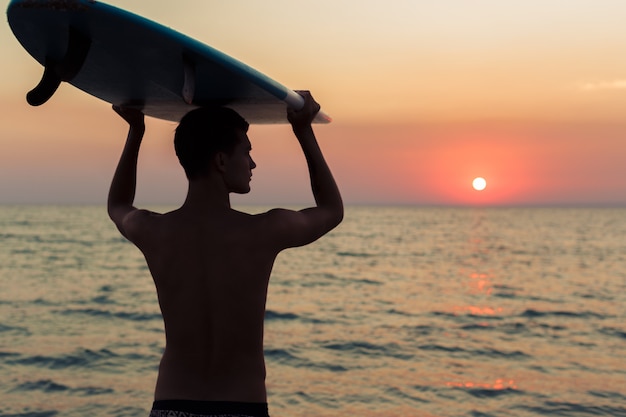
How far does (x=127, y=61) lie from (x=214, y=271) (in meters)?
0.93

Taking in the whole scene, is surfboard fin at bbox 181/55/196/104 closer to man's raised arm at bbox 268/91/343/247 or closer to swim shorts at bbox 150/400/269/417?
man's raised arm at bbox 268/91/343/247

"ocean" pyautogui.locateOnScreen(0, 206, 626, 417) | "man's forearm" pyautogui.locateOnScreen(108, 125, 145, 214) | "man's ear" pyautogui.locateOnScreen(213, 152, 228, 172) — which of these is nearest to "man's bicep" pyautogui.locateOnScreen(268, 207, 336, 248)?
"man's ear" pyautogui.locateOnScreen(213, 152, 228, 172)

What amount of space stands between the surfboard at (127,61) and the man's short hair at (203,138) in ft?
0.52

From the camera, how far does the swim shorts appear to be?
2.40 metres

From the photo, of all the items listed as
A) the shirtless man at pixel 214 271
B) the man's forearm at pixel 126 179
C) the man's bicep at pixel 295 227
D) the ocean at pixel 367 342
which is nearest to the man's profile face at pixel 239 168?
the shirtless man at pixel 214 271

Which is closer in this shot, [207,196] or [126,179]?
[207,196]

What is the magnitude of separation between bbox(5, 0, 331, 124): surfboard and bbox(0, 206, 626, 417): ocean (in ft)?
26.3

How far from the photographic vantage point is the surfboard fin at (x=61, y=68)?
8.27 ft

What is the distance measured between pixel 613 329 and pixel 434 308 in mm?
5555

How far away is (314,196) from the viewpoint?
2.68 meters

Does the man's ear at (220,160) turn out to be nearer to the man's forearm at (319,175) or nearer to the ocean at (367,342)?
the man's forearm at (319,175)

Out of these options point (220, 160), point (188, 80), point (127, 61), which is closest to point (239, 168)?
point (220, 160)

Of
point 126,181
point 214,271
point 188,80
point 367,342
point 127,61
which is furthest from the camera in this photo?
point 367,342

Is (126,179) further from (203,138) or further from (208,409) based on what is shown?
(208,409)
